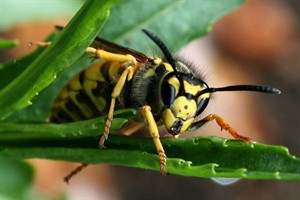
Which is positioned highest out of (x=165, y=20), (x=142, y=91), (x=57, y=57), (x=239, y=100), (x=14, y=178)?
(x=57, y=57)

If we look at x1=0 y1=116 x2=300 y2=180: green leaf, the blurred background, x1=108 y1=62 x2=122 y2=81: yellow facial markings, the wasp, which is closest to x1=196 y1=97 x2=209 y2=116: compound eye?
the wasp

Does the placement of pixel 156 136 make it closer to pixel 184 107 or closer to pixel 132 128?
pixel 184 107

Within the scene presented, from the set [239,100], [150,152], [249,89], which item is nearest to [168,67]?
[249,89]

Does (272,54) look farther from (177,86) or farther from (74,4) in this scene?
(177,86)

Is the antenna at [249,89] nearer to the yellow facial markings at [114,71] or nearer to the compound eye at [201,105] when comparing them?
the compound eye at [201,105]

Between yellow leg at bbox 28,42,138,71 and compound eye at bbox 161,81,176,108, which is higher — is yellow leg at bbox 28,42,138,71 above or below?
above

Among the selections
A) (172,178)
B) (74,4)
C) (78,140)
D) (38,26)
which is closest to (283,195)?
(172,178)

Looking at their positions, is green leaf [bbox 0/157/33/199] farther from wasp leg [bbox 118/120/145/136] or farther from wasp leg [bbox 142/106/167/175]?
wasp leg [bbox 142/106/167/175]

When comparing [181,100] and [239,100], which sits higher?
[181,100]
